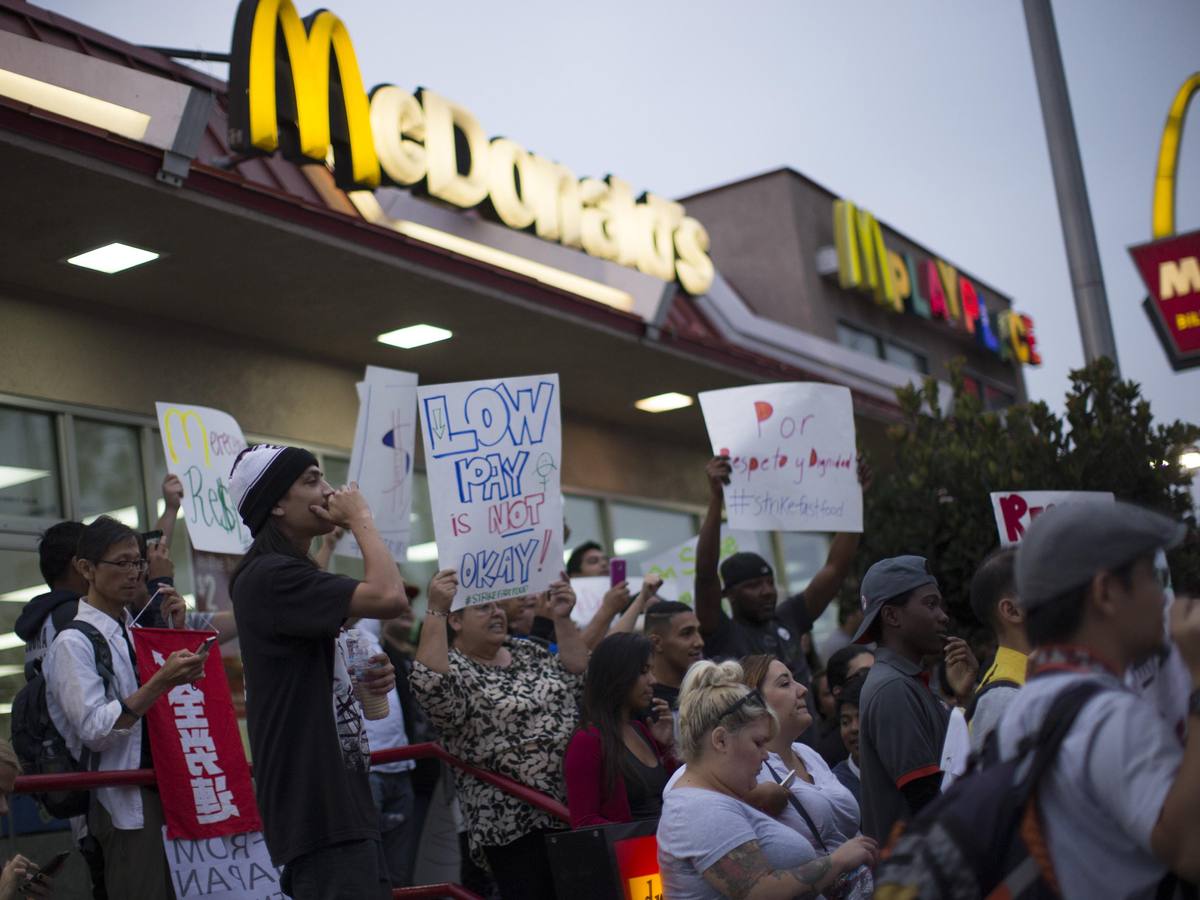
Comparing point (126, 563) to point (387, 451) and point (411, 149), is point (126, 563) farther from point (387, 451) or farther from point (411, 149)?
point (411, 149)

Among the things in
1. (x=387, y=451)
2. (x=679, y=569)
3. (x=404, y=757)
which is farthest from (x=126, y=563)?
(x=679, y=569)

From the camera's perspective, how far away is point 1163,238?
1638 centimetres

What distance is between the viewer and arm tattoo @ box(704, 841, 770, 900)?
4562 mm

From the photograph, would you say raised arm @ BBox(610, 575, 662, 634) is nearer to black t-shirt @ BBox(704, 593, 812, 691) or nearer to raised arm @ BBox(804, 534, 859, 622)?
black t-shirt @ BBox(704, 593, 812, 691)

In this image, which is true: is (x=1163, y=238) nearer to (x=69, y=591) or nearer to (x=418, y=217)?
(x=418, y=217)

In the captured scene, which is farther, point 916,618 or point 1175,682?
point 916,618

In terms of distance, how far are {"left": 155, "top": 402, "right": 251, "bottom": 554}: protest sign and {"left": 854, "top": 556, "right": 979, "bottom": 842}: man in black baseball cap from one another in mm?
3865

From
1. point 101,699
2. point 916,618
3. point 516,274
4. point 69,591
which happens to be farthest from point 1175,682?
point 516,274

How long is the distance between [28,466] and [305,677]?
19.9 ft

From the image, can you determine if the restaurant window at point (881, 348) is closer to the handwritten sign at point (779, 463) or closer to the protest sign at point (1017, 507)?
the handwritten sign at point (779, 463)

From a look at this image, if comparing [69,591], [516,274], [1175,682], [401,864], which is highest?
[516,274]

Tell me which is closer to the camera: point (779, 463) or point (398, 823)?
point (779, 463)

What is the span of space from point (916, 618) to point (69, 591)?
350 cm

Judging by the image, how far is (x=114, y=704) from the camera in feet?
18.4
